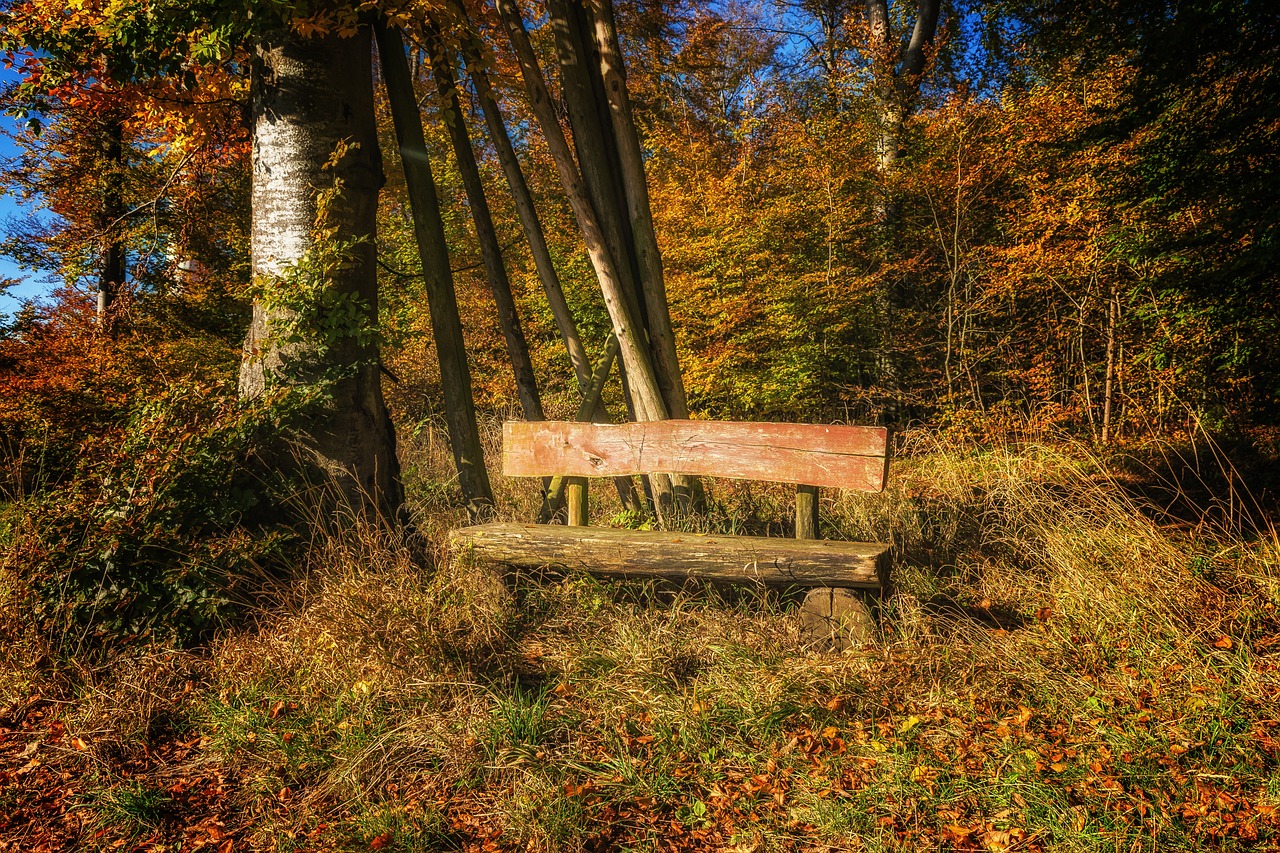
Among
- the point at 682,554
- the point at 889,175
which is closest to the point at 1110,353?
the point at 889,175

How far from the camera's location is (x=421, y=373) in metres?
12.6

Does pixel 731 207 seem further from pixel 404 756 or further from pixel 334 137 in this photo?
pixel 404 756

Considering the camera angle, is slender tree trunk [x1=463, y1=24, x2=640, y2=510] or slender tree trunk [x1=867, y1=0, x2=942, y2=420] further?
slender tree trunk [x1=867, y1=0, x2=942, y2=420]

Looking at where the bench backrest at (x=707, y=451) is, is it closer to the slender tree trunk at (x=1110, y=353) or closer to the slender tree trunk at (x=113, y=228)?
the slender tree trunk at (x=1110, y=353)

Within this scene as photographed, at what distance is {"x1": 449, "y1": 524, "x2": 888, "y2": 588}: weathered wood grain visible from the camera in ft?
10.2

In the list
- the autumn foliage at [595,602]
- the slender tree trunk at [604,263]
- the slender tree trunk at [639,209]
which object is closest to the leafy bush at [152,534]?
the autumn foliage at [595,602]

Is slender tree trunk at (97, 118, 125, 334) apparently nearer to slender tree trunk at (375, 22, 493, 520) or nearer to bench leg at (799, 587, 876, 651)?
slender tree trunk at (375, 22, 493, 520)

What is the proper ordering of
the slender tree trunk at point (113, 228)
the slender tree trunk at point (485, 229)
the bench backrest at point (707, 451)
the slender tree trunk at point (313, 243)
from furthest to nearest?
the slender tree trunk at point (113, 228)
the slender tree trunk at point (485, 229)
the slender tree trunk at point (313, 243)
the bench backrest at point (707, 451)

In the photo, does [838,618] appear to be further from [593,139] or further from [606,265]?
[593,139]

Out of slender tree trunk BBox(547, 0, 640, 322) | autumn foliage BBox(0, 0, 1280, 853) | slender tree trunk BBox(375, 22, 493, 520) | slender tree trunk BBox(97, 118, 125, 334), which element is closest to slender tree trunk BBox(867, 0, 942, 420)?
autumn foliage BBox(0, 0, 1280, 853)

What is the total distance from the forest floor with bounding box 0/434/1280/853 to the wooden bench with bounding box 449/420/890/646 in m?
0.21

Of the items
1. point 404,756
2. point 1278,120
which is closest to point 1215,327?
point 1278,120

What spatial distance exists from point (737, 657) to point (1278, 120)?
5.21 meters

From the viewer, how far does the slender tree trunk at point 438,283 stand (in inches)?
192
